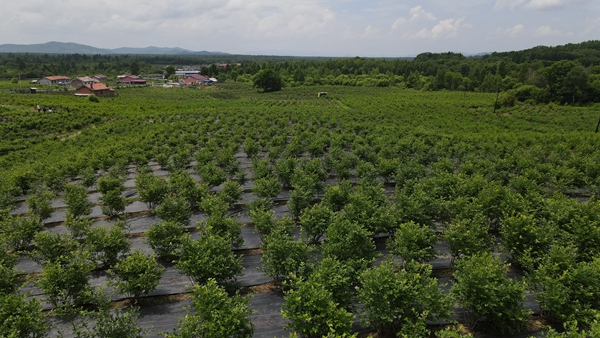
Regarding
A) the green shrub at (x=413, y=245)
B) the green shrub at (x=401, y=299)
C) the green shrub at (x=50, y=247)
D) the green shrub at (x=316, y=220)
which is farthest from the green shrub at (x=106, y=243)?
the green shrub at (x=413, y=245)

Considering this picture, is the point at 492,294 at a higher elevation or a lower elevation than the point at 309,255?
higher

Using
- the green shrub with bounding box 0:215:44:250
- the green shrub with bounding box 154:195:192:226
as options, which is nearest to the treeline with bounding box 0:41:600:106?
the green shrub with bounding box 154:195:192:226

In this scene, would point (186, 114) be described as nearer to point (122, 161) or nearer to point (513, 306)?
point (122, 161)

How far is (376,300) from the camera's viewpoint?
8336mm

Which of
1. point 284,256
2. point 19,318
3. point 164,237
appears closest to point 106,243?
point 164,237

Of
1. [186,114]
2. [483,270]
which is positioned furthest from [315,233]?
[186,114]

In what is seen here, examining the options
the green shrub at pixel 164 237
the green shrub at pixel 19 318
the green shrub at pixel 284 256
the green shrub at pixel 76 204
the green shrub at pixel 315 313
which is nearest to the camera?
the green shrub at pixel 19 318

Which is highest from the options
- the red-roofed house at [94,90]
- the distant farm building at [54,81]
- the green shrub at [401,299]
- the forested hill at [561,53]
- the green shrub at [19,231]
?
the forested hill at [561,53]

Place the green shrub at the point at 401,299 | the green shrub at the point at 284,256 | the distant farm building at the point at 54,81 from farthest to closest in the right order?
the distant farm building at the point at 54,81, the green shrub at the point at 284,256, the green shrub at the point at 401,299

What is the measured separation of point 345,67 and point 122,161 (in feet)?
504

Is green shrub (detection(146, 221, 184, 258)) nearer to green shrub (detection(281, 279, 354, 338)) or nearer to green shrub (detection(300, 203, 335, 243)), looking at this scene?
green shrub (detection(300, 203, 335, 243))

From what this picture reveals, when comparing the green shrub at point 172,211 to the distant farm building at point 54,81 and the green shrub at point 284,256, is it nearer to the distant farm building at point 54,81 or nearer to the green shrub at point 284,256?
the green shrub at point 284,256

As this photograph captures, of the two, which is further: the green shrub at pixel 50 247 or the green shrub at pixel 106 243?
the green shrub at pixel 106 243

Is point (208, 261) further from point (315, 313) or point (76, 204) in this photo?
point (76, 204)
